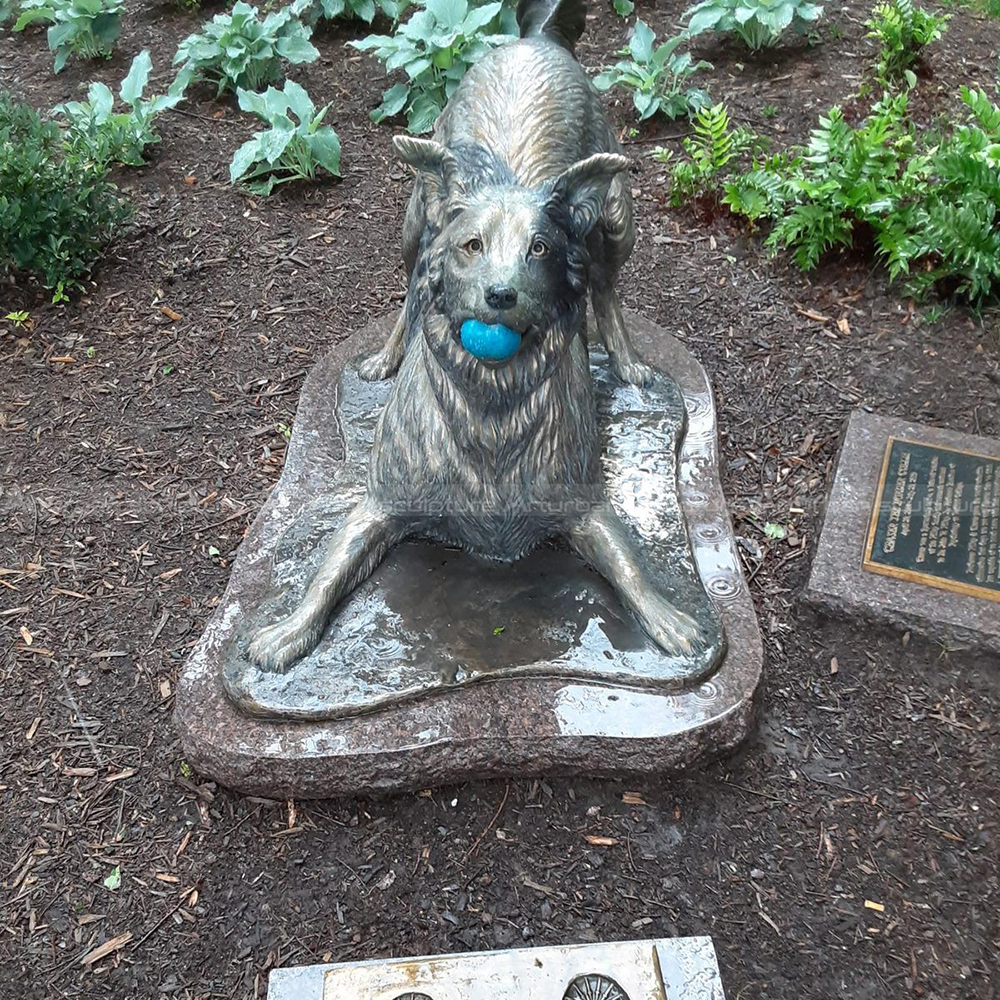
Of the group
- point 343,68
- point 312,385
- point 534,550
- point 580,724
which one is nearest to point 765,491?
point 534,550

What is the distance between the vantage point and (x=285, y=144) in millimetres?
5820

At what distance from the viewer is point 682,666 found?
310cm

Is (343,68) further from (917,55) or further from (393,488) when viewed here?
(393,488)

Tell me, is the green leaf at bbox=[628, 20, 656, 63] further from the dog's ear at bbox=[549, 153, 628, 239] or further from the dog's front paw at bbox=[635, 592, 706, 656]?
the dog's front paw at bbox=[635, 592, 706, 656]

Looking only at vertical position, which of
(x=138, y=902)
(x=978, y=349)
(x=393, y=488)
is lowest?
(x=138, y=902)

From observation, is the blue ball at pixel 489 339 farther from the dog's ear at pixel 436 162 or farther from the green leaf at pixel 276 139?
the green leaf at pixel 276 139

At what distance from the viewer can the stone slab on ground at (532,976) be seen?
2521mm

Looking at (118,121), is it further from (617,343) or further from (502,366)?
(502,366)

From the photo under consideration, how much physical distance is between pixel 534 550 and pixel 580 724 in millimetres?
657

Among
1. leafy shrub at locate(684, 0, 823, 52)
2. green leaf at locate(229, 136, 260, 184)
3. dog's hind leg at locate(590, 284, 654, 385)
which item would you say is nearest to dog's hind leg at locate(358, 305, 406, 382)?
dog's hind leg at locate(590, 284, 654, 385)

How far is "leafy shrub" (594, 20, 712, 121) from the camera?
20.4ft

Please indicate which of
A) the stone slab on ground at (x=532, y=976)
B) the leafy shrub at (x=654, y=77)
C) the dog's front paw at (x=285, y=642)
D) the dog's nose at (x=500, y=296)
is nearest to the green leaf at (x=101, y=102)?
the leafy shrub at (x=654, y=77)

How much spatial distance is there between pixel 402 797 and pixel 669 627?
102cm

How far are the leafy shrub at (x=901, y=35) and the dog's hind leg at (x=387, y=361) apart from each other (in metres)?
4.15
